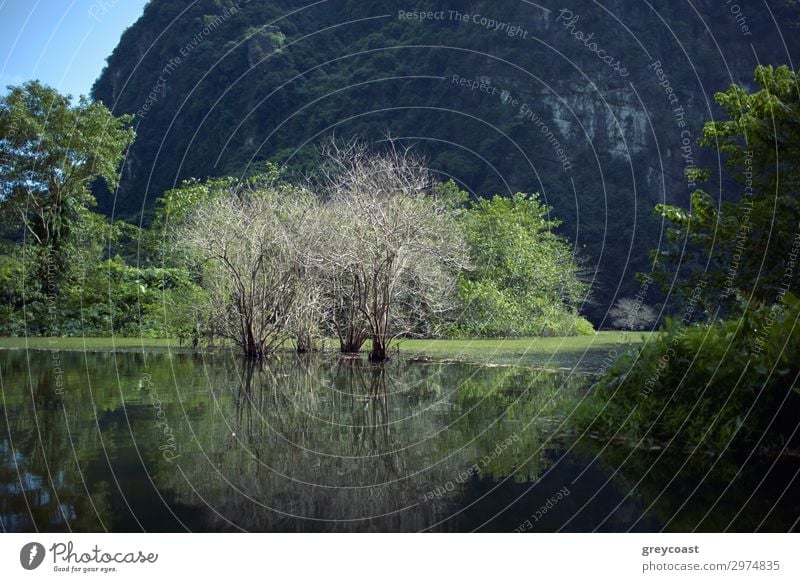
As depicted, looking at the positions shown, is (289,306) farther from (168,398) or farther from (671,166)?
(671,166)

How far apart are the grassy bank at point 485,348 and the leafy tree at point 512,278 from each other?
186 cm

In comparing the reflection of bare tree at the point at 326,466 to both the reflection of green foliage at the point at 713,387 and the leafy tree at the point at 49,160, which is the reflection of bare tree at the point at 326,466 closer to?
the reflection of green foliage at the point at 713,387

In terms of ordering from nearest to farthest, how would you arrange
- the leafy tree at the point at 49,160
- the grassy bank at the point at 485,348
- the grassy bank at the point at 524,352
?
the grassy bank at the point at 524,352 < the grassy bank at the point at 485,348 < the leafy tree at the point at 49,160

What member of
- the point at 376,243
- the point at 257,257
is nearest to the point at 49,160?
the point at 257,257

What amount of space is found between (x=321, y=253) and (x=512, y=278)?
14548 mm

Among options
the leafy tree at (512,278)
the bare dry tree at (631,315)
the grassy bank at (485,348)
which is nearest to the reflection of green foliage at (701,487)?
the grassy bank at (485,348)

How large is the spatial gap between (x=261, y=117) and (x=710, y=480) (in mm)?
65024

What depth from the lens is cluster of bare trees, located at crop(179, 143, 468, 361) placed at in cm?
1881

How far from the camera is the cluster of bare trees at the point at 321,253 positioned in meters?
18.8

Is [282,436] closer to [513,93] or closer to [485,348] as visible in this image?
[485,348]

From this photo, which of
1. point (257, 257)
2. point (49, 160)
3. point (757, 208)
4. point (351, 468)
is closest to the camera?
point (351, 468)

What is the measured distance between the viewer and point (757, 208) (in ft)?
49.5

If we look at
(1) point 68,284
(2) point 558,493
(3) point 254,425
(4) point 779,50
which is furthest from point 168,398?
(4) point 779,50

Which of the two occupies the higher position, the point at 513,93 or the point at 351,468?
the point at 513,93
